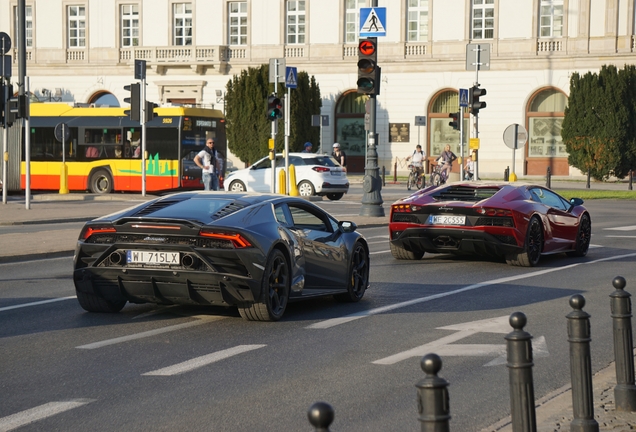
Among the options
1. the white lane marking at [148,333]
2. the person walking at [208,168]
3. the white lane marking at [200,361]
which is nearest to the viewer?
the white lane marking at [200,361]

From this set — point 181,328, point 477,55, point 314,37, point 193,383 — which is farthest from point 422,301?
point 314,37

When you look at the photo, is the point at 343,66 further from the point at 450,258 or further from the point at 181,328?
the point at 181,328

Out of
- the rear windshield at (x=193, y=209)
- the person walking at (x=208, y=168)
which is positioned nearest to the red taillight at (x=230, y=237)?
the rear windshield at (x=193, y=209)

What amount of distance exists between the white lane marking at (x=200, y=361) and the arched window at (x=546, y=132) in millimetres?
51093

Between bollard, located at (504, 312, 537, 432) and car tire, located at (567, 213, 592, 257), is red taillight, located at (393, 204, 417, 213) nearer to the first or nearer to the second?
car tire, located at (567, 213, 592, 257)

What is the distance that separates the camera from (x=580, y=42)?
5747cm

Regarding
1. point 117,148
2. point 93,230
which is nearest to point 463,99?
point 117,148

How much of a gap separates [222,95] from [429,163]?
39.3 feet

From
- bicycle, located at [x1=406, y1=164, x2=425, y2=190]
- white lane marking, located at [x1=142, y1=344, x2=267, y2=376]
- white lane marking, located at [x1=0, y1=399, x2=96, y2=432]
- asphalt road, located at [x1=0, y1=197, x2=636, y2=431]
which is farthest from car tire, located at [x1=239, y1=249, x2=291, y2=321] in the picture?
bicycle, located at [x1=406, y1=164, x2=425, y2=190]

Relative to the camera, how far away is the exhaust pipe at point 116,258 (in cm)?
1027

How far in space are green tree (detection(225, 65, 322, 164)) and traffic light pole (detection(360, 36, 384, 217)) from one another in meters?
29.6

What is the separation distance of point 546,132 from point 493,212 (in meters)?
43.9

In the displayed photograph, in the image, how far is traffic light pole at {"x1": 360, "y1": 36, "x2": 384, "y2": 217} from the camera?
89.0ft

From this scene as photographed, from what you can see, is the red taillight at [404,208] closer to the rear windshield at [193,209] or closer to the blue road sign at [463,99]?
the rear windshield at [193,209]
